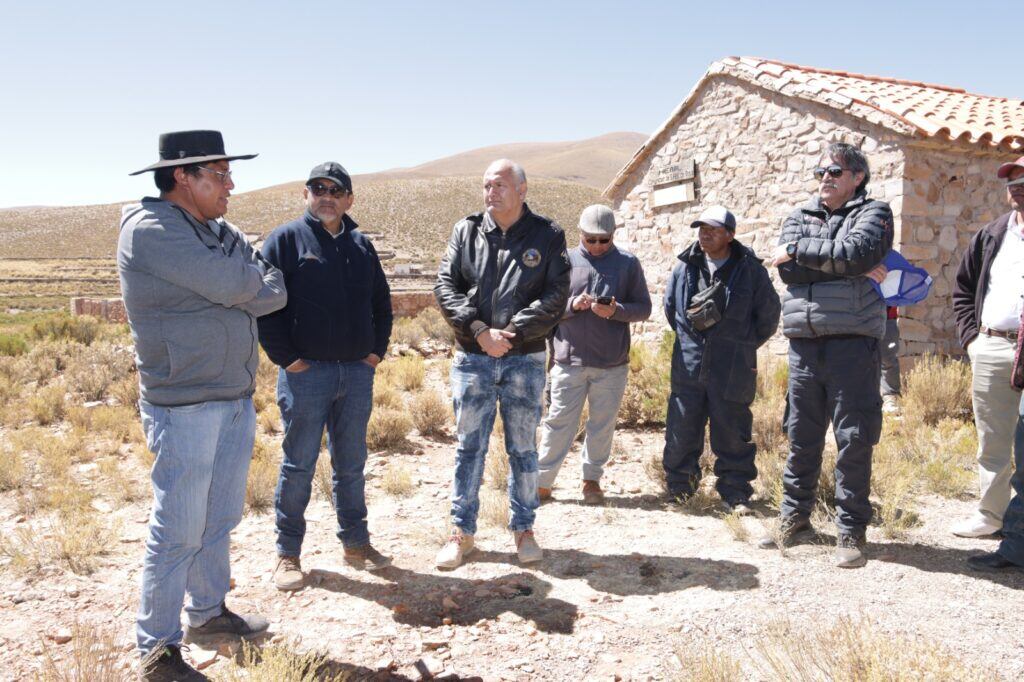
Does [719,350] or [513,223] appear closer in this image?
[513,223]

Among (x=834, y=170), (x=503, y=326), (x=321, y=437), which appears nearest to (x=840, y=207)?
(x=834, y=170)

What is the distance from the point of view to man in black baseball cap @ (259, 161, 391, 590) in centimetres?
368

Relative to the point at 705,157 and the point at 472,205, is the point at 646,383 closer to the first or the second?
the point at 705,157

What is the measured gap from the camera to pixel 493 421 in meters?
3.98

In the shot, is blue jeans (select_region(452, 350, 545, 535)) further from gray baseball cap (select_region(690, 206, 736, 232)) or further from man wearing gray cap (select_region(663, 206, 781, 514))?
gray baseball cap (select_region(690, 206, 736, 232))

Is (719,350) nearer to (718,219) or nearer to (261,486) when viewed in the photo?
(718,219)

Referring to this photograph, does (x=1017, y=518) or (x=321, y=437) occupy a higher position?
(x=321, y=437)

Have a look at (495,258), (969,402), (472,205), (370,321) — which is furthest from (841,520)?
(472,205)

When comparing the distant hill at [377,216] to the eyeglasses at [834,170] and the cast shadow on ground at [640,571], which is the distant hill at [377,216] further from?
the eyeglasses at [834,170]

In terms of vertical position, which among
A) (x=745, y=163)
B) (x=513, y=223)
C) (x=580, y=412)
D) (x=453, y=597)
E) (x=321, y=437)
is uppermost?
(x=745, y=163)

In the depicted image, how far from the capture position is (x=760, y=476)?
5316mm

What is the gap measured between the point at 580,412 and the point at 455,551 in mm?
1498

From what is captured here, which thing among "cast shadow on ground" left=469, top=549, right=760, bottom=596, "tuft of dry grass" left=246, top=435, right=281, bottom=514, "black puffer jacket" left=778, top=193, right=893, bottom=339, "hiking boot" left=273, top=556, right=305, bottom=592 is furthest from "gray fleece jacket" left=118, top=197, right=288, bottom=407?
"black puffer jacket" left=778, top=193, right=893, bottom=339

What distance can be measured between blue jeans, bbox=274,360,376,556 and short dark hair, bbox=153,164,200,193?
1196mm
